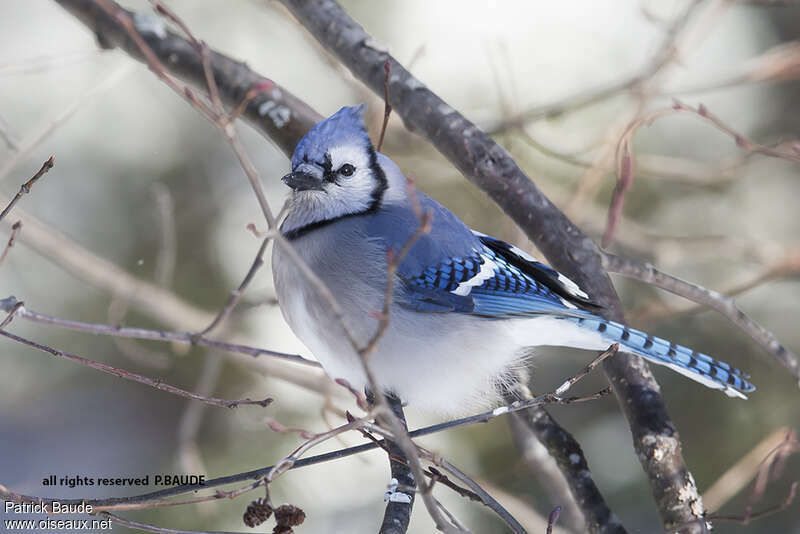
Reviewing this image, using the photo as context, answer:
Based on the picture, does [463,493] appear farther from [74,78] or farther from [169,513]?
[74,78]

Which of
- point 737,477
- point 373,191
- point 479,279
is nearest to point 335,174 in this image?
point 373,191

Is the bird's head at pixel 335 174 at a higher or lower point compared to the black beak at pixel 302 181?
higher

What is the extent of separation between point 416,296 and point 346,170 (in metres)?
0.37

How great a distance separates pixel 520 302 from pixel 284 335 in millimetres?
1828

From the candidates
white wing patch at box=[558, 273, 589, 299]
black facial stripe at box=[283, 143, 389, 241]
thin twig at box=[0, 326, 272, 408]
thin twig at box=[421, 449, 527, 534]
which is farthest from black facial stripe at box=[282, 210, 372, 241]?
thin twig at box=[421, 449, 527, 534]

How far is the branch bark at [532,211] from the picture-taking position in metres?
1.83

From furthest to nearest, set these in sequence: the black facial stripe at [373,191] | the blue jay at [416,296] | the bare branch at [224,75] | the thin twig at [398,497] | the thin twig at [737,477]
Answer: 1. the thin twig at [737,477]
2. the bare branch at [224,75]
3. the black facial stripe at [373,191]
4. the blue jay at [416,296]
5. the thin twig at [398,497]

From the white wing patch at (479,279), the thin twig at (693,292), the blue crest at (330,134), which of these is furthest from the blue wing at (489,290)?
the blue crest at (330,134)

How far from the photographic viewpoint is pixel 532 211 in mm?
2111

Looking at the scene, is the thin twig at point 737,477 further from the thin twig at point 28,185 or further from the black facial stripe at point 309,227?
the thin twig at point 28,185

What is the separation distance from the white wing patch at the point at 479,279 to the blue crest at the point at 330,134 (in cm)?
46

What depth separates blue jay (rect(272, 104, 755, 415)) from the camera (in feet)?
6.39

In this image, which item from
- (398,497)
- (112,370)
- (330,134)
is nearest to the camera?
(112,370)

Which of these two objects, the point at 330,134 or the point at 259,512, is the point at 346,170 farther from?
the point at 259,512
